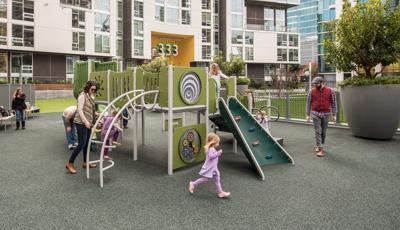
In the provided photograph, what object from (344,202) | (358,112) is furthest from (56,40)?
(344,202)

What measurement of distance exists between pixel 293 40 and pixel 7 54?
46134 millimetres

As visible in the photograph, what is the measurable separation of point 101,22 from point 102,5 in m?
2.18

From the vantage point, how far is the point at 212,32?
52.2 m

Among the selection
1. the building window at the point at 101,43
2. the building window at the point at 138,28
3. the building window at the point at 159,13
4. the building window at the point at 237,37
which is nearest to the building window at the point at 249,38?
the building window at the point at 237,37

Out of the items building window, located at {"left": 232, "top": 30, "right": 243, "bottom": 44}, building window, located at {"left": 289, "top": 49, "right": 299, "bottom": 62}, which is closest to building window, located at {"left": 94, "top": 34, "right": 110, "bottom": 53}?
building window, located at {"left": 232, "top": 30, "right": 243, "bottom": 44}

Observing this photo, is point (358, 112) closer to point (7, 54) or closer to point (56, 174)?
point (56, 174)

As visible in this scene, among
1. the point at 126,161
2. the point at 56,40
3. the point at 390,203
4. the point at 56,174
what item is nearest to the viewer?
the point at 390,203

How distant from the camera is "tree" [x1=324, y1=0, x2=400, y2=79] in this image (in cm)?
1044

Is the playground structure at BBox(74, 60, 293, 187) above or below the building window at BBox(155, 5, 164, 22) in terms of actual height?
below

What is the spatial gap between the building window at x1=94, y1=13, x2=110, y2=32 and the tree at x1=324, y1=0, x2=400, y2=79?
1442 inches

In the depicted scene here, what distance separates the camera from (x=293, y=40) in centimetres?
6147

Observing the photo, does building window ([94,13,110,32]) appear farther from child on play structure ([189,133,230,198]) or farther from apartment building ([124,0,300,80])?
child on play structure ([189,133,230,198])

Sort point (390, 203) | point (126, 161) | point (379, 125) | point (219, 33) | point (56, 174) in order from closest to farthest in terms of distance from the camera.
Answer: point (390, 203)
point (56, 174)
point (126, 161)
point (379, 125)
point (219, 33)

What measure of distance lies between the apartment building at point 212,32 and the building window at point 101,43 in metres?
3.10
